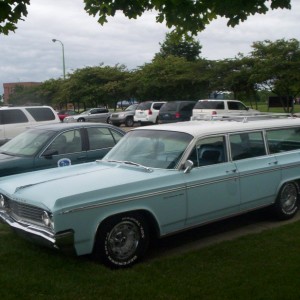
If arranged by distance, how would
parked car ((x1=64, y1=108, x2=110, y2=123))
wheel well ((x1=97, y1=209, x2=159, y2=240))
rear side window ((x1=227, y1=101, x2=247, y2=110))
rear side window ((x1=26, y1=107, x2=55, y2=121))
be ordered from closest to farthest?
wheel well ((x1=97, y1=209, x2=159, y2=240)), rear side window ((x1=26, y1=107, x2=55, y2=121)), rear side window ((x1=227, y1=101, x2=247, y2=110)), parked car ((x1=64, y1=108, x2=110, y2=123))

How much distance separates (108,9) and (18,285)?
286cm

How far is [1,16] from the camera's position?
4246 millimetres

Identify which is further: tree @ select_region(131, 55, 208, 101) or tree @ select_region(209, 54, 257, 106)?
tree @ select_region(131, 55, 208, 101)

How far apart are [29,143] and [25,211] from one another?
3.62 metres

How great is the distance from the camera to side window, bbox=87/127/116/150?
9008 millimetres

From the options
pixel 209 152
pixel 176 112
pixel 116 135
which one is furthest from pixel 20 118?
pixel 176 112

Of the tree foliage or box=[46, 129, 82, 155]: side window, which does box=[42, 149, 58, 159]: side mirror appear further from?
the tree foliage

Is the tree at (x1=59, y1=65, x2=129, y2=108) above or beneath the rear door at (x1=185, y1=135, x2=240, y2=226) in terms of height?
above

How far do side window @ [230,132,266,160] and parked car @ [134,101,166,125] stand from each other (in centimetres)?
2458

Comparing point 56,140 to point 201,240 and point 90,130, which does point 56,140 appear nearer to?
point 90,130

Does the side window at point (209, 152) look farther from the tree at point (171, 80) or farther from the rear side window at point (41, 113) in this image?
the tree at point (171, 80)

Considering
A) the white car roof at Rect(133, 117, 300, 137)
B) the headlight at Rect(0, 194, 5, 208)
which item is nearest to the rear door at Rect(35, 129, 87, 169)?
the white car roof at Rect(133, 117, 300, 137)

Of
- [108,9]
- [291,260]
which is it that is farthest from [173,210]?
[108,9]

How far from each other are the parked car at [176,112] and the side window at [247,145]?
20.8 metres
